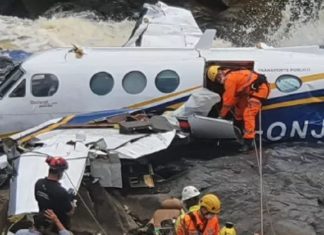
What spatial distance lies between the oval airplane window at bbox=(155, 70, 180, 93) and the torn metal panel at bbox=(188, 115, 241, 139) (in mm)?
829

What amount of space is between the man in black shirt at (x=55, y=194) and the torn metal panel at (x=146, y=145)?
3.88 meters

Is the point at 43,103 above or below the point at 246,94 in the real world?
below

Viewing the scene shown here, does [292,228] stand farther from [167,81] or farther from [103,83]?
[103,83]

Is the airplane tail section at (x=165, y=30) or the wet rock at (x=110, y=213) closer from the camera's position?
the wet rock at (x=110, y=213)

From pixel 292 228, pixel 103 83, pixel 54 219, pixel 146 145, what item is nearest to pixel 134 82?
pixel 103 83

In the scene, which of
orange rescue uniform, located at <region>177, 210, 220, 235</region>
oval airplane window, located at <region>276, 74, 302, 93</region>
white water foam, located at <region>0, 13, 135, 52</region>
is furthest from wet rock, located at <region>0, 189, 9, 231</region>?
white water foam, located at <region>0, 13, 135, 52</region>

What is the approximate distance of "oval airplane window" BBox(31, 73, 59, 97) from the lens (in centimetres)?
1542

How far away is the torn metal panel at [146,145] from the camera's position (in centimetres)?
1352

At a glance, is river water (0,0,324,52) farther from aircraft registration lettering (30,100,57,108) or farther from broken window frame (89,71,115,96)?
broken window frame (89,71,115,96)

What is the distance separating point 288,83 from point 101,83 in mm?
3472

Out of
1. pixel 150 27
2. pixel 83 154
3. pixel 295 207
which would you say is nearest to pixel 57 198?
pixel 83 154

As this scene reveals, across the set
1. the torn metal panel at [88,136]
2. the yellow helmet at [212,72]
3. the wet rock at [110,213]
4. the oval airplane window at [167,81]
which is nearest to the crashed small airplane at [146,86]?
the oval airplane window at [167,81]

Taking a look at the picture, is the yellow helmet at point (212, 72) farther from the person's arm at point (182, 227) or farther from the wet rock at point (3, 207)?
the person's arm at point (182, 227)

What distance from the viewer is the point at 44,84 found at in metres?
15.4
